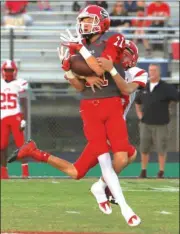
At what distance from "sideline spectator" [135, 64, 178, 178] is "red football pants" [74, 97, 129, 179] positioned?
18.9ft

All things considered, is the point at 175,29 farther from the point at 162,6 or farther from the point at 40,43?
the point at 40,43

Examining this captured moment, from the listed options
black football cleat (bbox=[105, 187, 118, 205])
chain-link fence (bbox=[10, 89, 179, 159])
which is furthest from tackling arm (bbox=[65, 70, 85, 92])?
chain-link fence (bbox=[10, 89, 179, 159])

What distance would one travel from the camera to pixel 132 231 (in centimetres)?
863

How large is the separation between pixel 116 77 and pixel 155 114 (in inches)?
244

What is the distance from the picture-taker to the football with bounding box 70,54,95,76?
816 cm

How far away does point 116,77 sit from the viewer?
811 centimetres

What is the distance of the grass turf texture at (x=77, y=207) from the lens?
8.91 m

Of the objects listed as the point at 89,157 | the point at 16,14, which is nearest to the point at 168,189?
the point at 89,157

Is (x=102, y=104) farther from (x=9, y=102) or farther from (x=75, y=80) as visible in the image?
(x=9, y=102)

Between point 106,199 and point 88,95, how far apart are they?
96 centimetres

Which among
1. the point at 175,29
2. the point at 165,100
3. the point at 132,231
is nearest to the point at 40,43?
the point at 175,29

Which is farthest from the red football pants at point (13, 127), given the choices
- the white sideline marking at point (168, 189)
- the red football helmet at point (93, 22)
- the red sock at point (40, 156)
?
the red football helmet at point (93, 22)

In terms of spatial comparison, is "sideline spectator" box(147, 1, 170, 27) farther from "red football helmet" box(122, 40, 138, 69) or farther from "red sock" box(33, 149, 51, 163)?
"red sock" box(33, 149, 51, 163)

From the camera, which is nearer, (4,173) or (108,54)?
(108,54)
